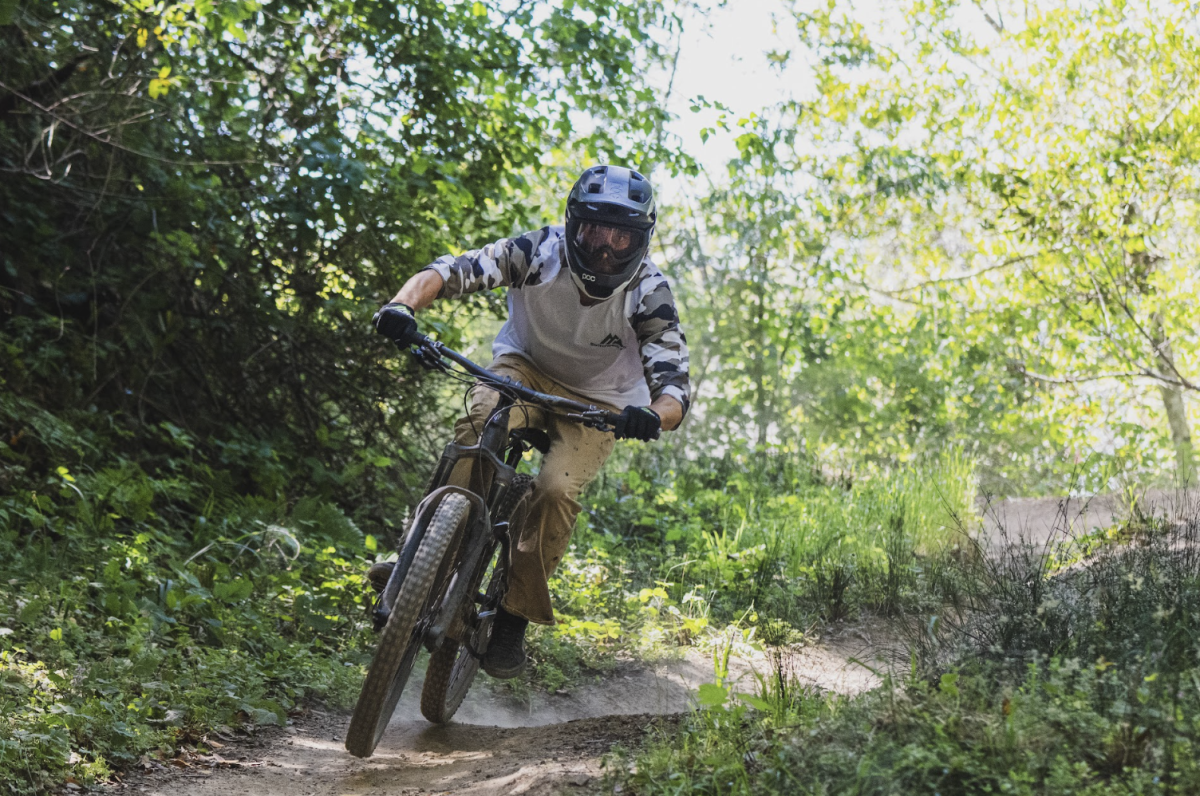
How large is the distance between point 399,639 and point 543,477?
1.17 m

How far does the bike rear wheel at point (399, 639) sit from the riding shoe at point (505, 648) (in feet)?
3.22

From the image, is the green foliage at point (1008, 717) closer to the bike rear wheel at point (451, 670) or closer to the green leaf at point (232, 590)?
the bike rear wheel at point (451, 670)

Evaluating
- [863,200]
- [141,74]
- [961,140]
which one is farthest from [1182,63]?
[141,74]

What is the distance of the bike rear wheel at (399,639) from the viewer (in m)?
3.56

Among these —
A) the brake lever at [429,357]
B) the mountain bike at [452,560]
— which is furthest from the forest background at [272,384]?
the brake lever at [429,357]

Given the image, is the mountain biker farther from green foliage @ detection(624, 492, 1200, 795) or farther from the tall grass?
the tall grass

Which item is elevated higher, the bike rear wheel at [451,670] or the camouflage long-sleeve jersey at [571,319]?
the camouflage long-sleeve jersey at [571,319]

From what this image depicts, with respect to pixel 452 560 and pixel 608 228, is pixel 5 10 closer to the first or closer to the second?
pixel 608 228

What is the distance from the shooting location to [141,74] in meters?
7.07

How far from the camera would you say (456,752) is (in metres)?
4.36

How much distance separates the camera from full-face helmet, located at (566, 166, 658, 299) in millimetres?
4285

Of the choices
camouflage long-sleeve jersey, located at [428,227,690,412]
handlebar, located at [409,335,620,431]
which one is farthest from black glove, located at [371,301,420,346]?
camouflage long-sleeve jersey, located at [428,227,690,412]

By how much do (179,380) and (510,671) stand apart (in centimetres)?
440

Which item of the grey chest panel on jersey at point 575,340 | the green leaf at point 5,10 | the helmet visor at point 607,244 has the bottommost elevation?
the grey chest panel on jersey at point 575,340
